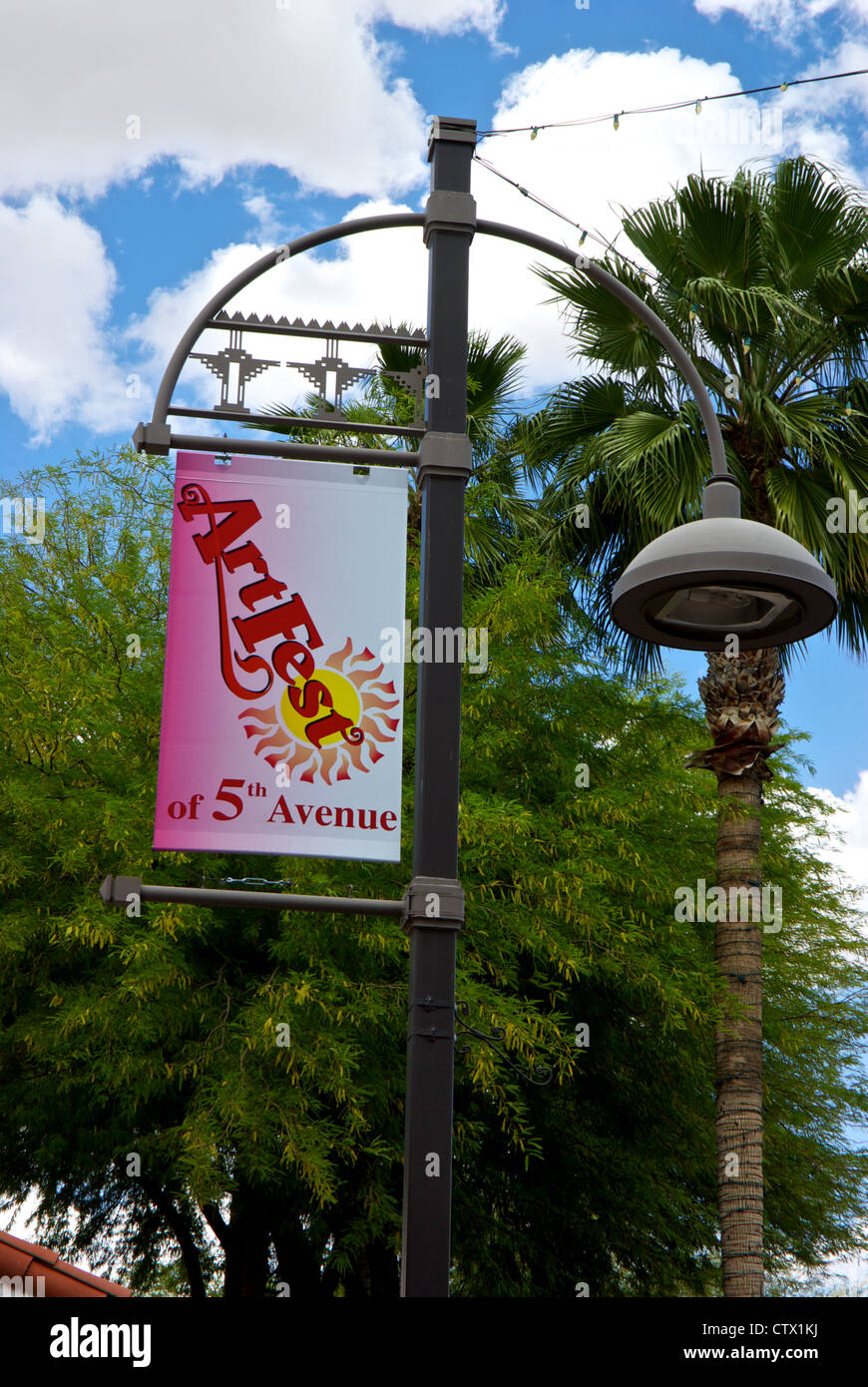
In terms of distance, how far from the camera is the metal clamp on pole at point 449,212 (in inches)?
256

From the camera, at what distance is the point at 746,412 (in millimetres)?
15422

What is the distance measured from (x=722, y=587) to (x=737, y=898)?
32.0 ft

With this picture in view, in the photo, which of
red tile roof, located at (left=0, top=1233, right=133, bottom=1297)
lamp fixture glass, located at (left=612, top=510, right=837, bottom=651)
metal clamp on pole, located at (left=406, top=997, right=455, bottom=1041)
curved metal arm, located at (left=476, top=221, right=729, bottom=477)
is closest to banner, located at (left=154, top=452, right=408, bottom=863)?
metal clamp on pole, located at (left=406, top=997, right=455, bottom=1041)

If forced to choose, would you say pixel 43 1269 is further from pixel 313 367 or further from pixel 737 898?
pixel 737 898

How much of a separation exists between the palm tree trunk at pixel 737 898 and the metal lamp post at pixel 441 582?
859 cm

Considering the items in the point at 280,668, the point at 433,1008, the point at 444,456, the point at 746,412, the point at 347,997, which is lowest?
the point at 433,1008

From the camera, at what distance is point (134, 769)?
1430 centimetres

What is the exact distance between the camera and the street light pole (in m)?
5.43

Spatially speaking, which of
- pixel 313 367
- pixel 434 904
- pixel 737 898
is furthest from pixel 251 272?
pixel 737 898

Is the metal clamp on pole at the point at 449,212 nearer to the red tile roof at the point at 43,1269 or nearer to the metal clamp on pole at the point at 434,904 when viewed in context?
the metal clamp on pole at the point at 434,904

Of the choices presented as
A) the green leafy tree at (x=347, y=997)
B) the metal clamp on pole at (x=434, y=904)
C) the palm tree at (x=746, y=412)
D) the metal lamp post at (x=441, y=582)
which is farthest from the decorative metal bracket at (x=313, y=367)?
the palm tree at (x=746, y=412)

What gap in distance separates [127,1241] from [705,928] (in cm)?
823
